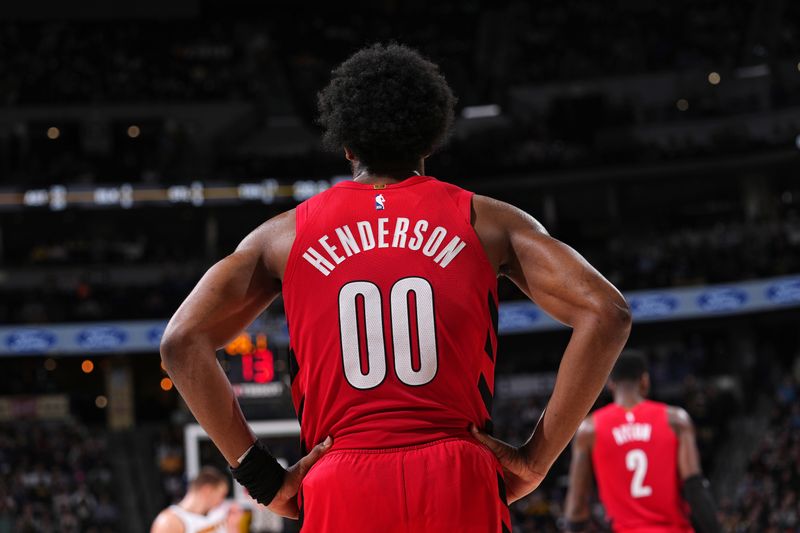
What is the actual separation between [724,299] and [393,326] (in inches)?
1037

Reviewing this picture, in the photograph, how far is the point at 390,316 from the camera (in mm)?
2695

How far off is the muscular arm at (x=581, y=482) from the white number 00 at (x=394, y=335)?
12.0 ft

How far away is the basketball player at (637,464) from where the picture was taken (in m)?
6.13

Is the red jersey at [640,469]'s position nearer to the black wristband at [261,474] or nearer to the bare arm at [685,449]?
the bare arm at [685,449]

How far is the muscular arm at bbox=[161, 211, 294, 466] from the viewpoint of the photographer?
9.25 feet

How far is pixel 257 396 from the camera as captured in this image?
1197 centimetres

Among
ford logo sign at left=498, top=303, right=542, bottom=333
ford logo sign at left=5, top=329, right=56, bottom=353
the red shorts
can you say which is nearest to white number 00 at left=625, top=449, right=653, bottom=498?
the red shorts

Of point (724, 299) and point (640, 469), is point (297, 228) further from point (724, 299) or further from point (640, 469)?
point (724, 299)

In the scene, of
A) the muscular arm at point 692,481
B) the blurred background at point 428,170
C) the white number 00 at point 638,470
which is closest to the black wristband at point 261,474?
the muscular arm at point 692,481

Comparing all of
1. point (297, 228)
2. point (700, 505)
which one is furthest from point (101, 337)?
point (297, 228)

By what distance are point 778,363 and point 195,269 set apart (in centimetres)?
1535

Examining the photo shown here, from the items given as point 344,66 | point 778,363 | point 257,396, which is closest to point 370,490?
point 344,66

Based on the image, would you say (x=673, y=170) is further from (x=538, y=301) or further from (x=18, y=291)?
(x=538, y=301)

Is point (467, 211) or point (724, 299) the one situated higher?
point (467, 211)
